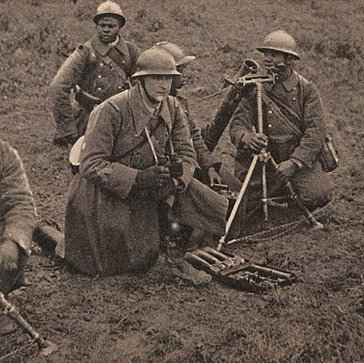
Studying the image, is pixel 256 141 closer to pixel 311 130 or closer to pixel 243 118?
pixel 243 118

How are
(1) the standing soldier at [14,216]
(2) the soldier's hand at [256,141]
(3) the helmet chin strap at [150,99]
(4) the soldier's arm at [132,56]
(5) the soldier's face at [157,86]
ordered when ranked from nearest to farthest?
(1) the standing soldier at [14,216] → (5) the soldier's face at [157,86] → (3) the helmet chin strap at [150,99] → (2) the soldier's hand at [256,141] → (4) the soldier's arm at [132,56]

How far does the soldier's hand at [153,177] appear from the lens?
19.0 feet

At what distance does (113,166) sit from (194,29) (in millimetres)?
10072

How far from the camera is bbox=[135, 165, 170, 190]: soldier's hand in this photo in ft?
19.0

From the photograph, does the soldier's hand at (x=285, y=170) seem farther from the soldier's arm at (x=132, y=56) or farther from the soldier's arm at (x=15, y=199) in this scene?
the soldier's arm at (x=15, y=199)

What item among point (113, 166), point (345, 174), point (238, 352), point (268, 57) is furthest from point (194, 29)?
point (238, 352)

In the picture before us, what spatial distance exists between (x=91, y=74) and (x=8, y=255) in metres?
4.17

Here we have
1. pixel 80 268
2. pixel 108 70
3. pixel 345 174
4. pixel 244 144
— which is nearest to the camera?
pixel 80 268

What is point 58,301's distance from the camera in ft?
18.4

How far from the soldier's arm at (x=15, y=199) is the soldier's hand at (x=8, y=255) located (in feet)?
0.27

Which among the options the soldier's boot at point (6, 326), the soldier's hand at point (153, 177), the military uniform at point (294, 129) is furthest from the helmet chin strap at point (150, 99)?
the soldier's boot at point (6, 326)

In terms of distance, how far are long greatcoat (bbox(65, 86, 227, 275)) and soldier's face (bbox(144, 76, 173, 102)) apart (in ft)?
0.37

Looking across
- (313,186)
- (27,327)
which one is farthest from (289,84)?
(27,327)

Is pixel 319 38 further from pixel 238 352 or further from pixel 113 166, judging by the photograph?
pixel 238 352
